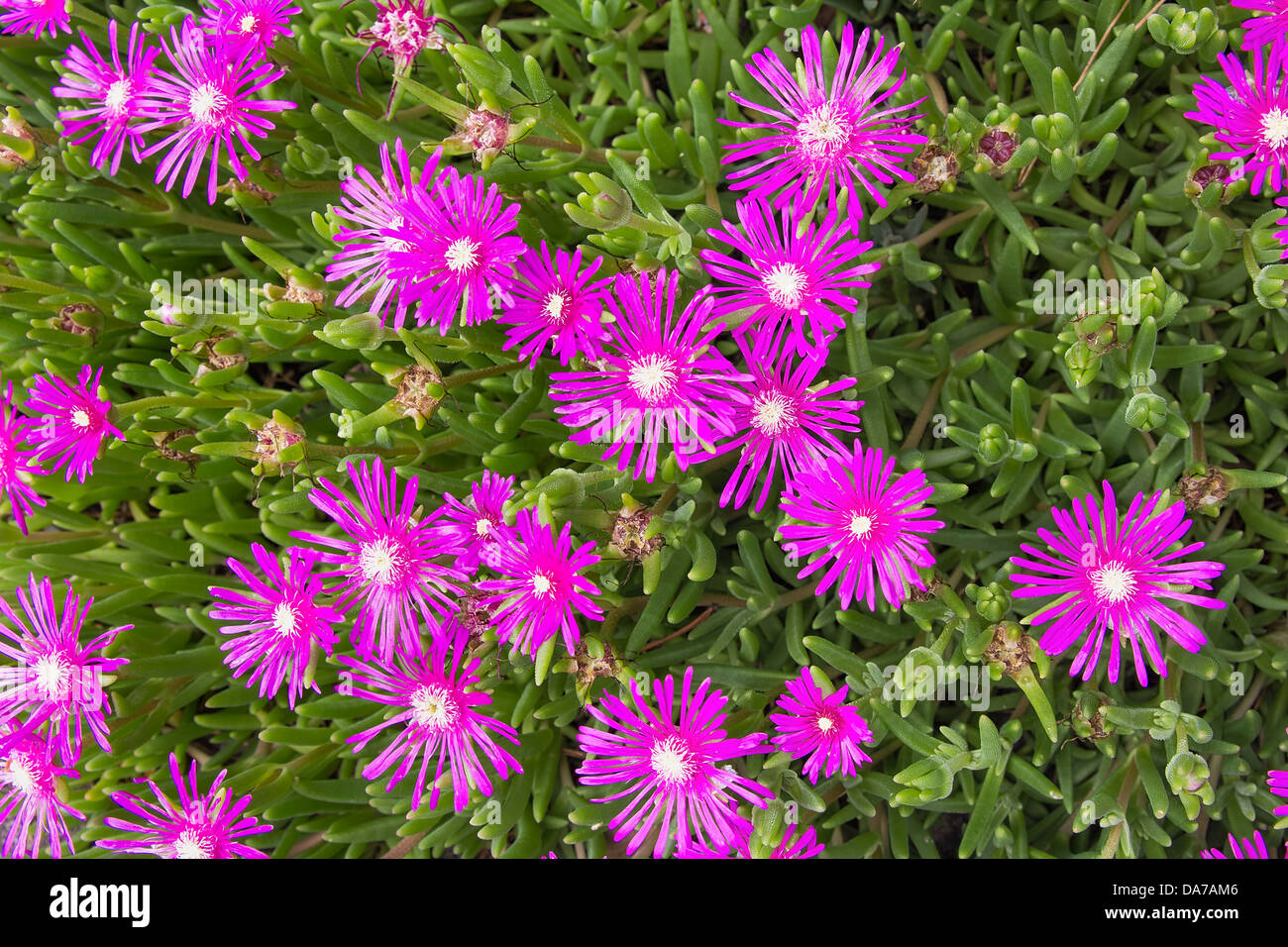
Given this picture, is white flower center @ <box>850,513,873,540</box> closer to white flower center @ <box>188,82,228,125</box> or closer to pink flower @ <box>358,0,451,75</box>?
pink flower @ <box>358,0,451,75</box>

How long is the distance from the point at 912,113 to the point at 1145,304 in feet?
1.81

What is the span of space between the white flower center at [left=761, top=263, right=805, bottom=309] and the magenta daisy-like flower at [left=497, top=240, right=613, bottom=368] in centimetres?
24

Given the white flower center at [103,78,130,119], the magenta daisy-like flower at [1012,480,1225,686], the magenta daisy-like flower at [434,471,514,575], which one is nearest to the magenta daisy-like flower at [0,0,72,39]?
the white flower center at [103,78,130,119]

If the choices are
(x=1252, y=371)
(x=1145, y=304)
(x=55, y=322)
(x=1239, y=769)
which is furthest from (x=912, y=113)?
(x=55, y=322)

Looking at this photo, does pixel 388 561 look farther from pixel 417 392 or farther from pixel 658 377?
pixel 658 377

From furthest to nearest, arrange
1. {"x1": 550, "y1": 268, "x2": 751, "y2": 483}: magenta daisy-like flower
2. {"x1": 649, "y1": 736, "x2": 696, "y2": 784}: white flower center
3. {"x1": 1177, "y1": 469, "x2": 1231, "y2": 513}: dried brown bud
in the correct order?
{"x1": 1177, "y1": 469, "x2": 1231, "y2": 513}: dried brown bud < {"x1": 649, "y1": 736, "x2": 696, "y2": 784}: white flower center < {"x1": 550, "y1": 268, "x2": 751, "y2": 483}: magenta daisy-like flower

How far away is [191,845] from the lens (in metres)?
1.58

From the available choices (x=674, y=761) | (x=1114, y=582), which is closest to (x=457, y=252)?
(x=674, y=761)

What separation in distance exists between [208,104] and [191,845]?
1.23 meters

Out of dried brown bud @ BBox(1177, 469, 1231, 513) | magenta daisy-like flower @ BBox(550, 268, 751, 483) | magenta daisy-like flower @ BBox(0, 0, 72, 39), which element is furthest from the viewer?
magenta daisy-like flower @ BBox(0, 0, 72, 39)

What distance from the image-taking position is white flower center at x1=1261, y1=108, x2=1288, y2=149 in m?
1.41

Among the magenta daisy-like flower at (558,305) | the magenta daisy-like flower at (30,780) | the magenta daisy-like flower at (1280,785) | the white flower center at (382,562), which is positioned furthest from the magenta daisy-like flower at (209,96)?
the magenta daisy-like flower at (1280,785)

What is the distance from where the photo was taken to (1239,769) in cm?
161

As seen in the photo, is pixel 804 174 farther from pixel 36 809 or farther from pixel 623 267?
pixel 36 809
